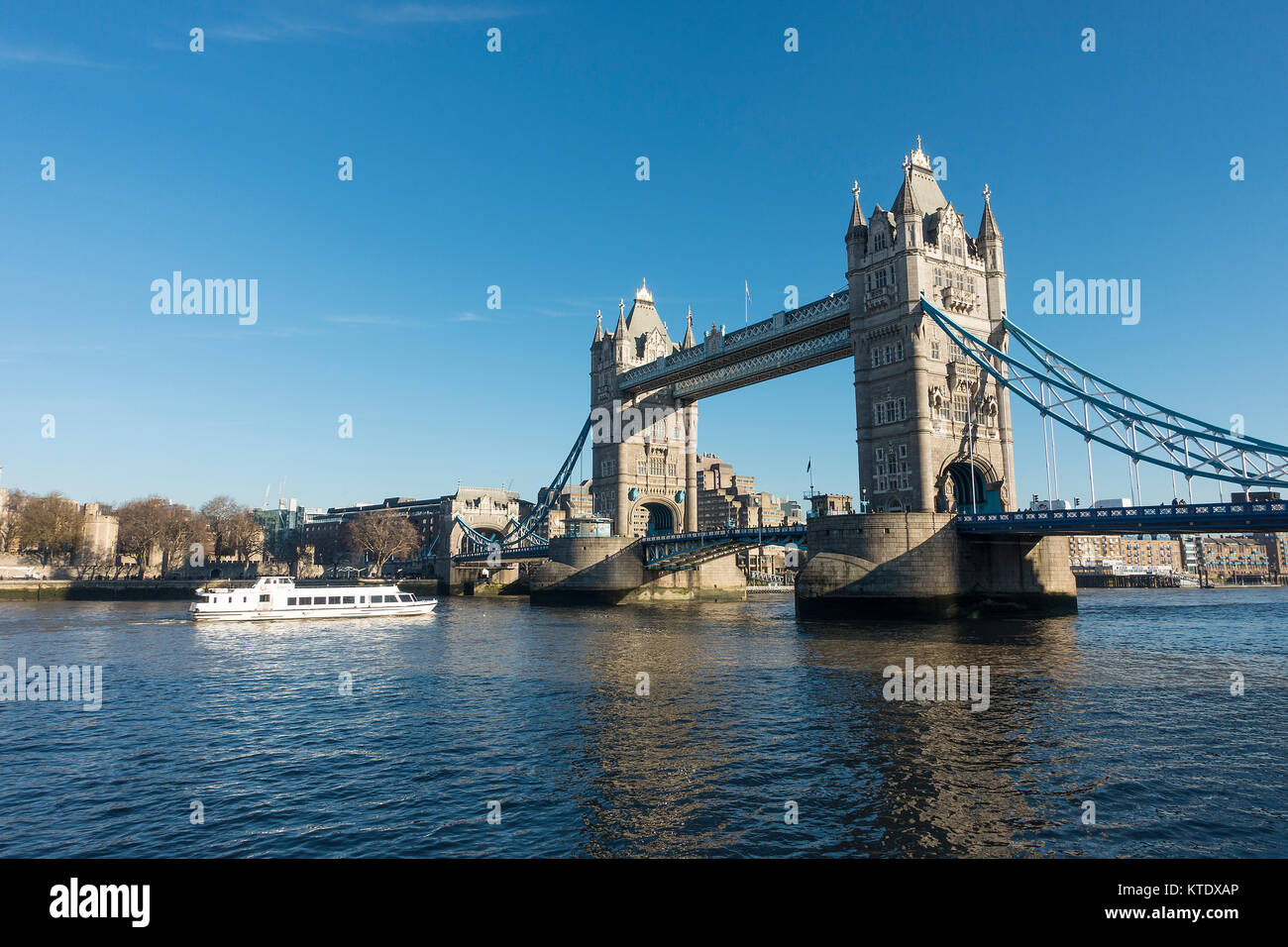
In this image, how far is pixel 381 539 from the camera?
13038cm

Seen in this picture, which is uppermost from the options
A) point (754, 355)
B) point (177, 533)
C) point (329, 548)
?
point (754, 355)

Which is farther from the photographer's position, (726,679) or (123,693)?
(726,679)

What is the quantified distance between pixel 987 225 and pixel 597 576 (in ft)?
148

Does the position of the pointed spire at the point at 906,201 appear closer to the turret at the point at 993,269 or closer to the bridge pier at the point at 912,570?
the turret at the point at 993,269

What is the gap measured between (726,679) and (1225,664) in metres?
21.3

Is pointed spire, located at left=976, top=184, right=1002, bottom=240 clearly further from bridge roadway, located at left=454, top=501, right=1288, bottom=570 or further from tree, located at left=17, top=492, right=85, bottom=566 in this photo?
tree, located at left=17, top=492, right=85, bottom=566

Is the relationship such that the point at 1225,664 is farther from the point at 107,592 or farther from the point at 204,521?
the point at 204,521

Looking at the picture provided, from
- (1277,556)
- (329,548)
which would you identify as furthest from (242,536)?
(1277,556)

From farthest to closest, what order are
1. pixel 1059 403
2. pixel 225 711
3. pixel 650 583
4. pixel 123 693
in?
pixel 650 583 < pixel 1059 403 < pixel 123 693 < pixel 225 711

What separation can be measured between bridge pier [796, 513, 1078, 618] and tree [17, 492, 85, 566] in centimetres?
10335

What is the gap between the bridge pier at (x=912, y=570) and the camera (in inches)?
1885

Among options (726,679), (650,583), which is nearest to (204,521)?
(650,583)

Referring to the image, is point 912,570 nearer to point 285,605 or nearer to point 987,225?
point 987,225

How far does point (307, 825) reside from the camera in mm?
13219
